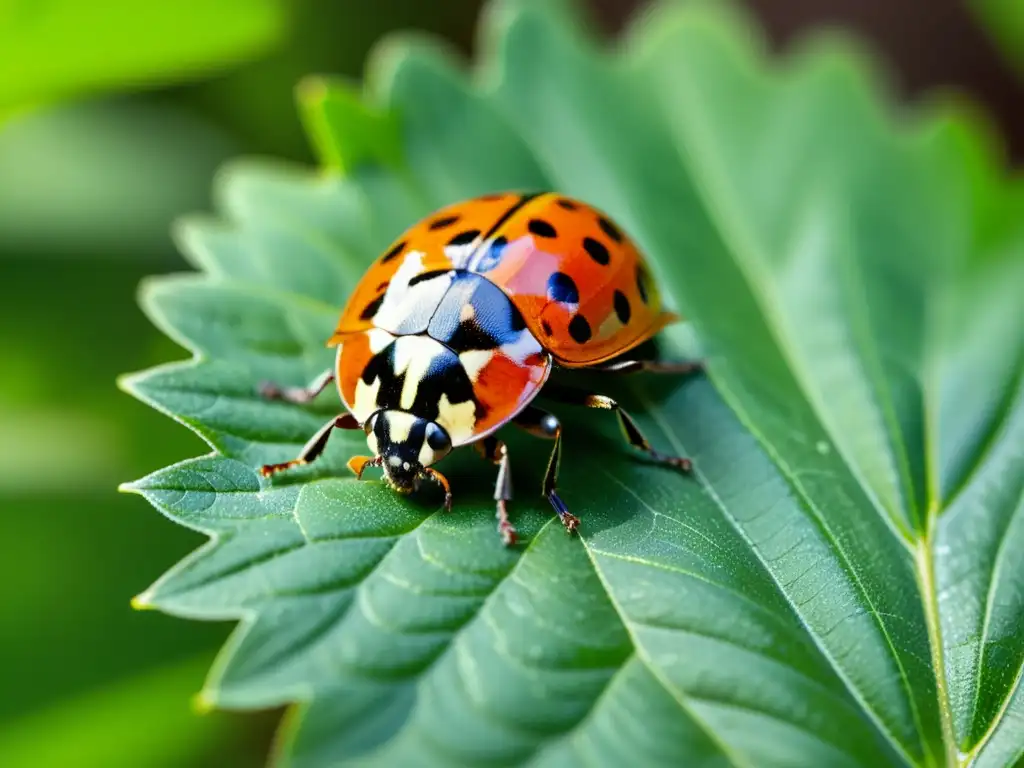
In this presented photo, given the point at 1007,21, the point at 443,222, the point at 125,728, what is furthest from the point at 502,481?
the point at 1007,21

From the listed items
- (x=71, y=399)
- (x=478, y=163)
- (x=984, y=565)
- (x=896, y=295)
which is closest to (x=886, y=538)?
(x=984, y=565)

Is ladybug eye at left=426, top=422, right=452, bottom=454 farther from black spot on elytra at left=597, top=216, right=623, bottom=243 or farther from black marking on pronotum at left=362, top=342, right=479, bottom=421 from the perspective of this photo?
black spot on elytra at left=597, top=216, right=623, bottom=243

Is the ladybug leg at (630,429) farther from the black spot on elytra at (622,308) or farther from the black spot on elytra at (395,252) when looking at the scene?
the black spot on elytra at (395,252)

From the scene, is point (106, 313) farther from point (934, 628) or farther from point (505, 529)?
point (934, 628)

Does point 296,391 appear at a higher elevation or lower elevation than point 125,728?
higher

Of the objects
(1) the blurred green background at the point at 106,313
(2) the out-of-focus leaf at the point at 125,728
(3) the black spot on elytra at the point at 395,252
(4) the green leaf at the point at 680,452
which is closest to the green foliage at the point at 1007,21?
(1) the blurred green background at the point at 106,313

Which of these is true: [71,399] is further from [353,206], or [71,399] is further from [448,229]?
[448,229]

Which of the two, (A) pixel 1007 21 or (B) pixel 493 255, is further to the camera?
(A) pixel 1007 21
